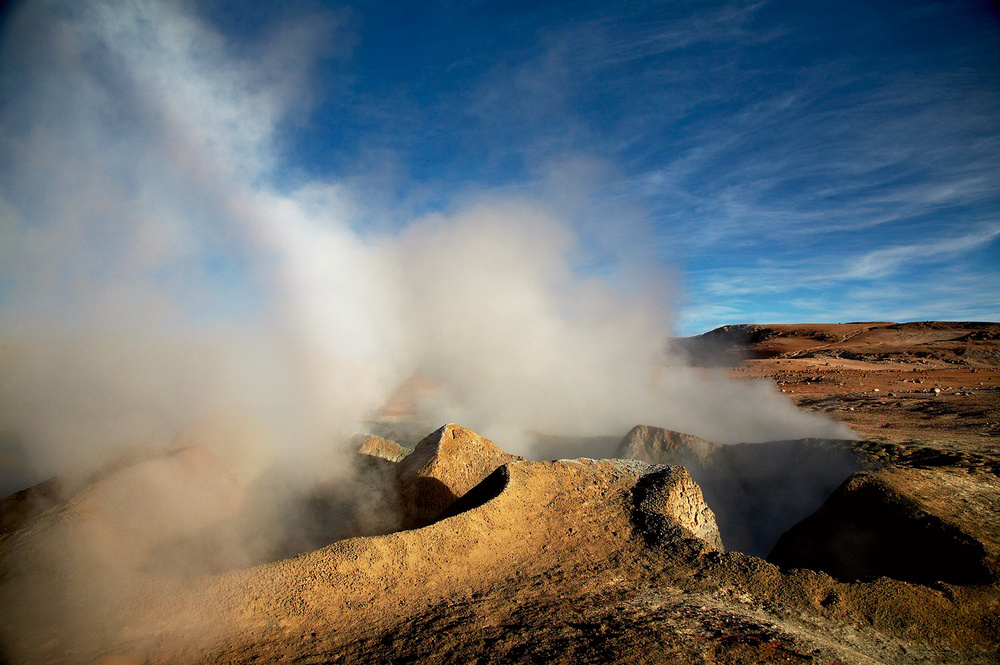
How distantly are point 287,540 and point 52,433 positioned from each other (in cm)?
815

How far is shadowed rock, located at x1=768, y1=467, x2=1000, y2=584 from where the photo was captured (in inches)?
149

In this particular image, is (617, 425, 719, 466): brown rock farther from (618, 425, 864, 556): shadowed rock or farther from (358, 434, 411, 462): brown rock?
(358, 434, 411, 462): brown rock

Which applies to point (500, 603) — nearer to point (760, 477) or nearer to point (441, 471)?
point (441, 471)

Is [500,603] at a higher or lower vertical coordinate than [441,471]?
lower

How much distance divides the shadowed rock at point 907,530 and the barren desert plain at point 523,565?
0.07ft

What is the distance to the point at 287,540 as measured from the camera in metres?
6.20

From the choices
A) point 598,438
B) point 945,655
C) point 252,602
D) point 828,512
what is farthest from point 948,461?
point 252,602

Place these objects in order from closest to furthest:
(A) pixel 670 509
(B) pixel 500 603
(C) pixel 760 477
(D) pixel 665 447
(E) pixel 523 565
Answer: (B) pixel 500 603, (E) pixel 523 565, (A) pixel 670 509, (C) pixel 760 477, (D) pixel 665 447

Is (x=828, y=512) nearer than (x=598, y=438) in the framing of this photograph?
Yes

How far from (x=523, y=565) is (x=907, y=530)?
12.8 ft

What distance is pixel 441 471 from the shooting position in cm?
620

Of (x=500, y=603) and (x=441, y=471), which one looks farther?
(x=441, y=471)

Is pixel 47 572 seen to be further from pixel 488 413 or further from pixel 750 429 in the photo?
pixel 750 429

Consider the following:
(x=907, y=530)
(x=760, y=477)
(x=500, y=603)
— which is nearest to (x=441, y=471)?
(x=500, y=603)
